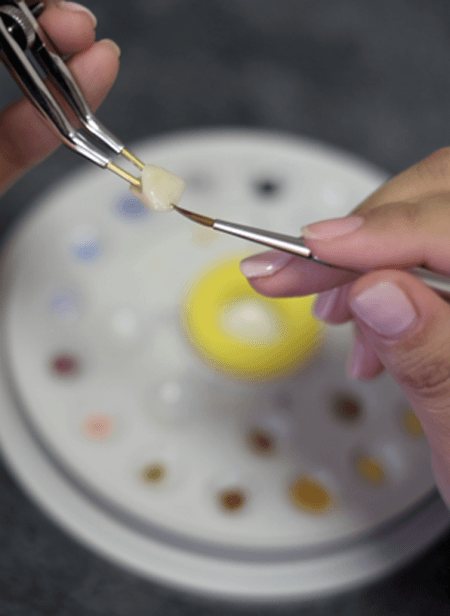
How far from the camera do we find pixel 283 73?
3.28 feet

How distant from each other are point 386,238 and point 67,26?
0.30 metres

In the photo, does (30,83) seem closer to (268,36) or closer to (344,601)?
(344,601)

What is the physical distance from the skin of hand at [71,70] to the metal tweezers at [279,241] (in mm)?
164

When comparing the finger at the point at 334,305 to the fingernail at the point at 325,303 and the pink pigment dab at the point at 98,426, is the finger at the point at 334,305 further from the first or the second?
the pink pigment dab at the point at 98,426

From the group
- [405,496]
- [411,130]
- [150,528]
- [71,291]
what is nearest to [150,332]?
[71,291]

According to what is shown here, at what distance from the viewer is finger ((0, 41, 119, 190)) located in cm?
50

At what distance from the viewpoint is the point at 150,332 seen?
68 cm

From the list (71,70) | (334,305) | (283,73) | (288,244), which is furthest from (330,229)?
(283,73)

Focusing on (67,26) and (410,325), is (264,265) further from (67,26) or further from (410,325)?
(67,26)

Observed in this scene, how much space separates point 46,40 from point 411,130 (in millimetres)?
676

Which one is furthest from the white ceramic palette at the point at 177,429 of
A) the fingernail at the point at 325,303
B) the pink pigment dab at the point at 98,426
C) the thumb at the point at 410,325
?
the thumb at the point at 410,325

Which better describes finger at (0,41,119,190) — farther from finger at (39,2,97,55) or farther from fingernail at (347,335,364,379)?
fingernail at (347,335,364,379)

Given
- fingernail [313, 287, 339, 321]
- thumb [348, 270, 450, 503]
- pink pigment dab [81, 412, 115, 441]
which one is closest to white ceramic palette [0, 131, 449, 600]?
pink pigment dab [81, 412, 115, 441]

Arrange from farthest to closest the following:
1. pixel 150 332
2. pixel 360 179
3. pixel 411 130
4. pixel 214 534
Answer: pixel 411 130 < pixel 360 179 < pixel 150 332 < pixel 214 534
